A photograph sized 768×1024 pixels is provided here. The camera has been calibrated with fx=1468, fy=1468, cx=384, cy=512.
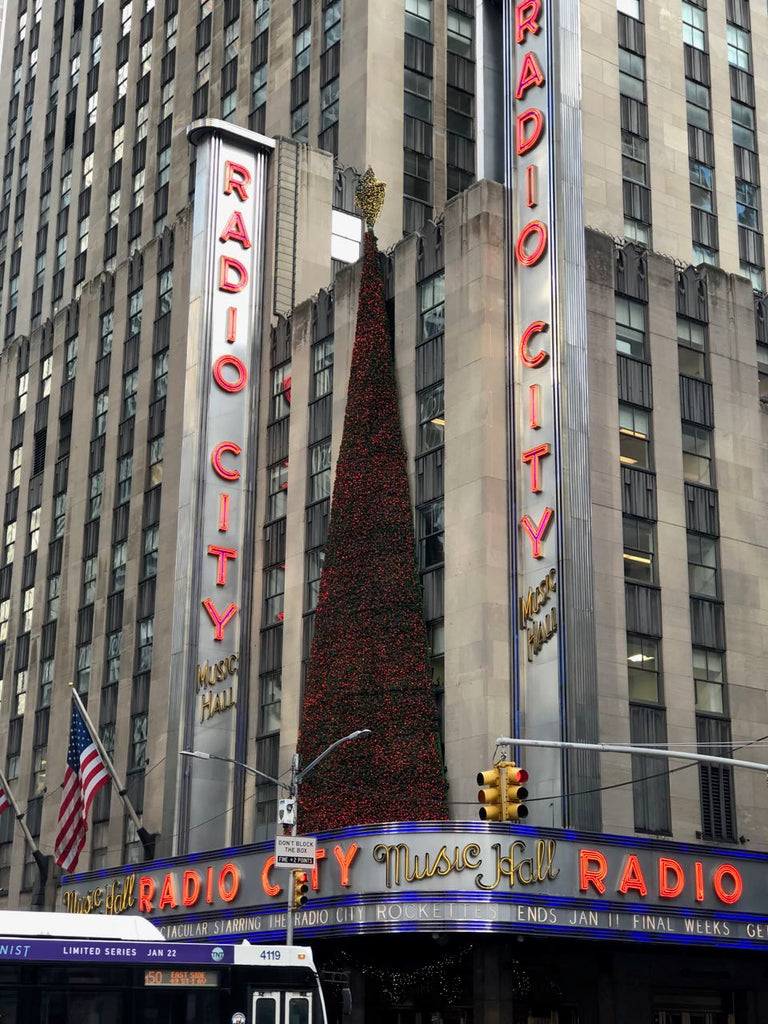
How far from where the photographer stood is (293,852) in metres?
36.9

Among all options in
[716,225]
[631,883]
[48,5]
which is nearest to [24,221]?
[48,5]

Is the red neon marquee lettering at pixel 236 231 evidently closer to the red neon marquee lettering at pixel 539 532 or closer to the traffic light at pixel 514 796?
the red neon marquee lettering at pixel 539 532

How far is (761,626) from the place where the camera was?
167 ft

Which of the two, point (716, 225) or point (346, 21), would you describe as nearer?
point (716, 225)

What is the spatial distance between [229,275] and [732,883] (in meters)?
31.4

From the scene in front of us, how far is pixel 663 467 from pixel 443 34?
30925 millimetres

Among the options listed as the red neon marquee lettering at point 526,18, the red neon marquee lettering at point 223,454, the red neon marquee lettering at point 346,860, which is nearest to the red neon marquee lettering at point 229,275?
the red neon marquee lettering at point 223,454

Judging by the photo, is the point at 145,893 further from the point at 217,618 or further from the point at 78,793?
the point at 217,618

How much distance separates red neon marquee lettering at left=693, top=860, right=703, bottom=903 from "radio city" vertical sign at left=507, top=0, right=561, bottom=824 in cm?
470

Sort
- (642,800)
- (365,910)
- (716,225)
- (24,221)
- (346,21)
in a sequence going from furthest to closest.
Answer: (24,221)
(346,21)
(716,225)
(642,800)
(365,910)

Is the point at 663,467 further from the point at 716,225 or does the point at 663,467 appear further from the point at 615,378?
the point at 716,225

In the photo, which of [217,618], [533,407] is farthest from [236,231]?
[533,407]

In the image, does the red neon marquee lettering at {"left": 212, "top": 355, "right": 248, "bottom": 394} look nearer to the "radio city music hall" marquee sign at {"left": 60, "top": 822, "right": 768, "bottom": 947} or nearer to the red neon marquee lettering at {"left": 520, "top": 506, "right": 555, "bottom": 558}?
the red neon marquee lettering at {"left": 520, "top": 506, "right": 555, "bottom": 558}

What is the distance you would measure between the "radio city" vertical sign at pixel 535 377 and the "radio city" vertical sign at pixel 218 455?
14.4 meters
